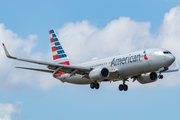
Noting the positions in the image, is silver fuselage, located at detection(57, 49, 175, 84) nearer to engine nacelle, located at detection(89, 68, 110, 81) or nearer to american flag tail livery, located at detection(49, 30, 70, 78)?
engine nacelle, located at detection(89, 68, 110, 81)

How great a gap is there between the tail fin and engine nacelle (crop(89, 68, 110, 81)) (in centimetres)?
1110

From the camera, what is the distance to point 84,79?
5441cm

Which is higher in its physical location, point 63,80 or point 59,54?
point 59,54

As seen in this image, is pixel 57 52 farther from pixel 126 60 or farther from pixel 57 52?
pixel 126 60

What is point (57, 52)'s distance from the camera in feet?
205

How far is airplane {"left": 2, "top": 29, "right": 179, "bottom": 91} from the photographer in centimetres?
4631

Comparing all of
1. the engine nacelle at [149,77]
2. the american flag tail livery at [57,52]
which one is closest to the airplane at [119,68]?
the engine nacelle at [149,77]

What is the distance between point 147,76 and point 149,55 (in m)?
7.32

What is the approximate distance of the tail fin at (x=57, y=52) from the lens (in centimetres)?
6111

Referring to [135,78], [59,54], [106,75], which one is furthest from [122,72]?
[59,54]

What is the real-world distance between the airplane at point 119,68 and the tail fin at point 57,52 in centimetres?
367

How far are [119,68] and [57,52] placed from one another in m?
16.2

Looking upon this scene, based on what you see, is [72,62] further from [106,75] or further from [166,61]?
[166,61]

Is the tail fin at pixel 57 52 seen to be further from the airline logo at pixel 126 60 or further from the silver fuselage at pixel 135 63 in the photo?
the airline logo at pixel 126 60
